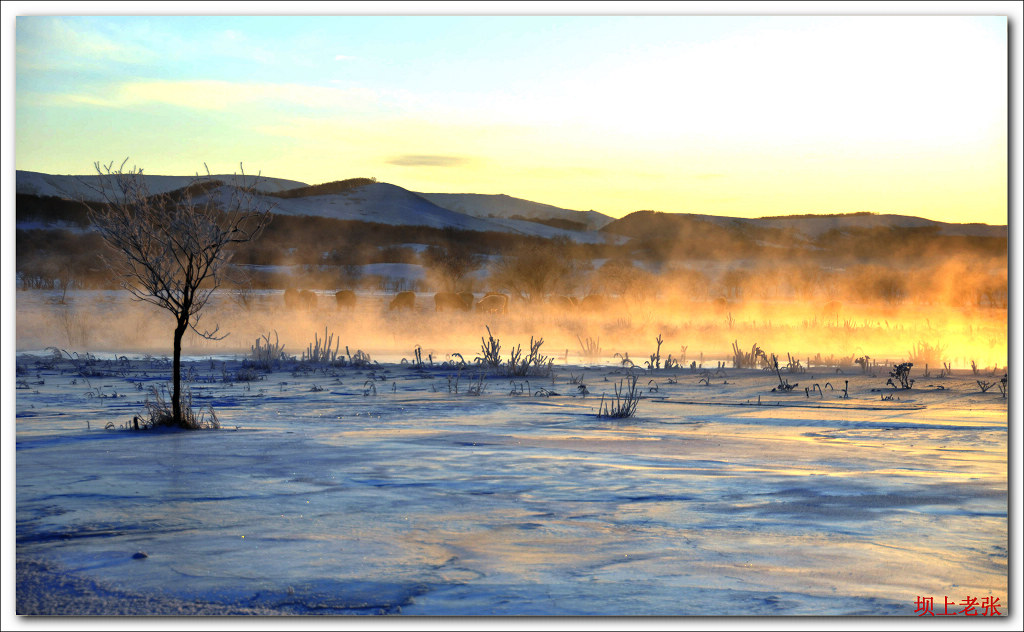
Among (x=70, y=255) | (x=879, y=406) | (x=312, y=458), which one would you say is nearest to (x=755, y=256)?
(x=70, y=255)

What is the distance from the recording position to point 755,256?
71625 mm

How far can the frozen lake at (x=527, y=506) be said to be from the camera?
4.20 meters

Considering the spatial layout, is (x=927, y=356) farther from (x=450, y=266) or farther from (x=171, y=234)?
(x=450, y=266)

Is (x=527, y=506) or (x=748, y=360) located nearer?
(x=527, y=506)

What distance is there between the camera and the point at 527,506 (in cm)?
580

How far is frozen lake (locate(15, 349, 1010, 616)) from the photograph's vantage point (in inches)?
165

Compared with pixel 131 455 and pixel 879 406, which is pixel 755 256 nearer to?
pixel 879 406

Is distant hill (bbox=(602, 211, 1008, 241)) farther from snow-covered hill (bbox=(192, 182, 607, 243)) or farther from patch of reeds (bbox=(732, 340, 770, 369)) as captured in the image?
patch of reeds (bbox=(732, 340, 770, 369))

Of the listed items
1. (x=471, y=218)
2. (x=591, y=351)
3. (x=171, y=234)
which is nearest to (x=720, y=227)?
(x=471, y=218)

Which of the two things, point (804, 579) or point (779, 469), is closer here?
point (804, 579)

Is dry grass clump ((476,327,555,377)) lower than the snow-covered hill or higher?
lower

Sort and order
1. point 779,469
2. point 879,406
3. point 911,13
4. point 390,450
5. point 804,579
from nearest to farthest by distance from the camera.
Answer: point 804,579, point 911,13, point 779,469, point 390,450, point 879,406

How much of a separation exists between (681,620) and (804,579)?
765mm
